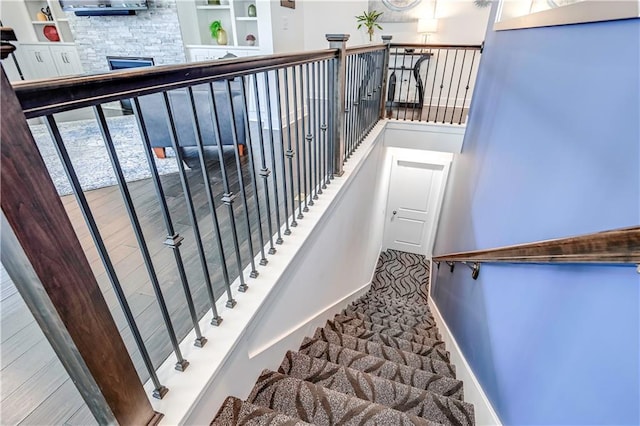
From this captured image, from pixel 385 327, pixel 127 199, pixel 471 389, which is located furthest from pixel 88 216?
pixel 385 327

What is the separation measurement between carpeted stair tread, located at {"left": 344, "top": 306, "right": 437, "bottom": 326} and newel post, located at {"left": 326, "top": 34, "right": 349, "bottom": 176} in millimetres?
1812

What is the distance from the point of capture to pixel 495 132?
90.6 inches

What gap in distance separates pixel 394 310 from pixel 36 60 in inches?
305

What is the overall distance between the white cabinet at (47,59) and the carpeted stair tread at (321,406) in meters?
7.10

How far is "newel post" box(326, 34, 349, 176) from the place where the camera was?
213 centimetres

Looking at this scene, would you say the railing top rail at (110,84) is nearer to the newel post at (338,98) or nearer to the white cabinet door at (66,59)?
the newel post at (338,98)

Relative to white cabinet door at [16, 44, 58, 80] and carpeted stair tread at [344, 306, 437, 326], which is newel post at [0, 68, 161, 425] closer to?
carpeted stair tread at [344, 306, 437, 326]

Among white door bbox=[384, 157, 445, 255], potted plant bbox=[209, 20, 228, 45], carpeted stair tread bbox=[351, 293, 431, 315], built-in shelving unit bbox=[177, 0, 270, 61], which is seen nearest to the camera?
carpeted stair tread bbox=[351, 293, 431, 315]

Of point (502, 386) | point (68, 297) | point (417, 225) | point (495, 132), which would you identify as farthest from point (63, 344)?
point (417, 225)

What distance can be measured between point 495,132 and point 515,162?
573 mm

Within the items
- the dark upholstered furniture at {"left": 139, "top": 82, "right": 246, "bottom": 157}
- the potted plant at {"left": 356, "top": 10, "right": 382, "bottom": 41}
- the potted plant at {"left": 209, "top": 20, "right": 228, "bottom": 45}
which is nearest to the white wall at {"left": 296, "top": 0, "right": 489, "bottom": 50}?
the potted plant at {"left": 356, "top": 10, "right": 382, "bottom": 41}

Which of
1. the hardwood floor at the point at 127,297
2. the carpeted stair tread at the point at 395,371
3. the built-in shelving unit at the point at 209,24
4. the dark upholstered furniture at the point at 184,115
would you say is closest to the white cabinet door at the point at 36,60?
the built-in shelving unit at the point at 209,24

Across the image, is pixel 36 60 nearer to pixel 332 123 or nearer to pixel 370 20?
pixel 370 20

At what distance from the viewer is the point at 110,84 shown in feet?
2.24
